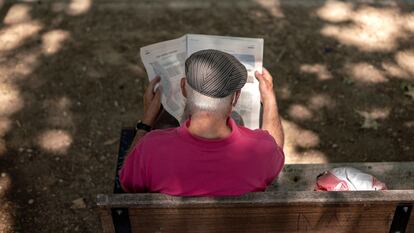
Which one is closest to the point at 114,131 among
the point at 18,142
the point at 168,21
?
the point at 18,142

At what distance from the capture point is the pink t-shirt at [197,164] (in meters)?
2.32

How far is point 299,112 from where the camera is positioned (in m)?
4.51

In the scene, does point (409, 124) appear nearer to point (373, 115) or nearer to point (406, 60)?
point (373, 115)

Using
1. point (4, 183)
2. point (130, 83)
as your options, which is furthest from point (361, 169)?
point (4, 183)

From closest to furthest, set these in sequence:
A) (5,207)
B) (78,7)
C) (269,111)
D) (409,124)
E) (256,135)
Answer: (256,135) < (269,111) < (5,207) < (409,124) < (78,7)

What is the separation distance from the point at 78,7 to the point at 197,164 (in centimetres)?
355

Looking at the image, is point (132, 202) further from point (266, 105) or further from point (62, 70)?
point (62, 70)

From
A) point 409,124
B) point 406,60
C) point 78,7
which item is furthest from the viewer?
point 78,7

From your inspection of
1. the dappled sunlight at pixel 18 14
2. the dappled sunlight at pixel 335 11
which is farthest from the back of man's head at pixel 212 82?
the dappled sunlight at pixel 18 14

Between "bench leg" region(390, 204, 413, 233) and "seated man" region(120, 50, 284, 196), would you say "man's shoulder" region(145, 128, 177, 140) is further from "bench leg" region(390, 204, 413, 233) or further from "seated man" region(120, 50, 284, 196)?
"bench leg" region(390, 204, 413, 233)

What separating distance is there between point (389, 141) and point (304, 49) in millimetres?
1177

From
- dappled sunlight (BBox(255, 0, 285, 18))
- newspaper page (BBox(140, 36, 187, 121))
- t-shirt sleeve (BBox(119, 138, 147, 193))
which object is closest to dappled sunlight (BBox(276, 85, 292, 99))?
dappled sunlight (BBox(255, 0, 285, 18))

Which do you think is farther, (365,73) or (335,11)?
(335,11)

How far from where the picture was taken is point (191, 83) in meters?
2.33
